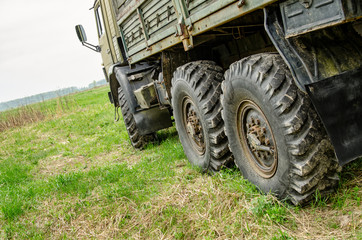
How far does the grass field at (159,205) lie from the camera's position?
2.20 metres

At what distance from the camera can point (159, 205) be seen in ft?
9.93

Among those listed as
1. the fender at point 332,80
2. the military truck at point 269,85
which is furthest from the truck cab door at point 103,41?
the fender at point 332,80

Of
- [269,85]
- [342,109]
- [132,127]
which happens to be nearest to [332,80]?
[342,109]

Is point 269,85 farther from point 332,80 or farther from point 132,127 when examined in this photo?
point 132,127

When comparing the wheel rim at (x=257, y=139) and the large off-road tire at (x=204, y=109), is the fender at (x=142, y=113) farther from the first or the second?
the wheel rim at (x=257, y=139)

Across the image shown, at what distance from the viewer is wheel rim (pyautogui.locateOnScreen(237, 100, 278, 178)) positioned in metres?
2.46

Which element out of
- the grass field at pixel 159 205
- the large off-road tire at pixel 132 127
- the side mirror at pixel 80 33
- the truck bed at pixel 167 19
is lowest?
the grass field at pixel 159 205

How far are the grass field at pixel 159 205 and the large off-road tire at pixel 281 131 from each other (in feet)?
0.55

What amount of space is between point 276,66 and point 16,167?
600cm

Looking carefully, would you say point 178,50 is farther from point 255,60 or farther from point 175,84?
point 255,60

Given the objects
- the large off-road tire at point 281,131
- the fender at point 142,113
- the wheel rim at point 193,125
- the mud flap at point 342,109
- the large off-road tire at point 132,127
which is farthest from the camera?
the large off-road tire at point 132,127

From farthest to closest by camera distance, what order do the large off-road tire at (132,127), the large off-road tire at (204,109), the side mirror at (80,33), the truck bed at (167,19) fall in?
the side mirror at (80,33), the large off-road tire at (132,127), the large off-road tire at (204,109), the truck bed at (167,19)

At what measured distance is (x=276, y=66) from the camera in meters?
2.24

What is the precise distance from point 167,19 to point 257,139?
1.62 metres
